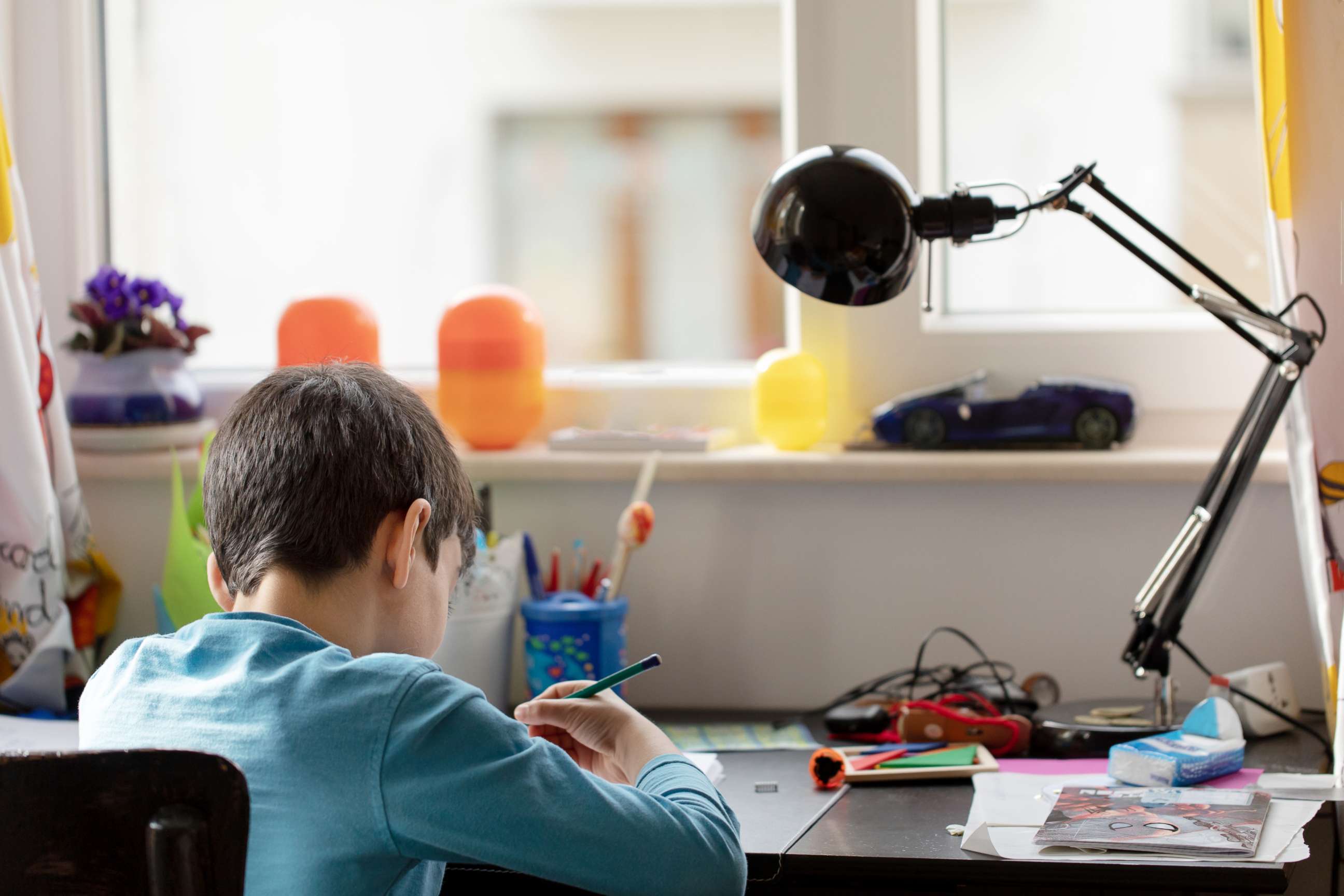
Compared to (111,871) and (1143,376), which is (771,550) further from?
(111,871)

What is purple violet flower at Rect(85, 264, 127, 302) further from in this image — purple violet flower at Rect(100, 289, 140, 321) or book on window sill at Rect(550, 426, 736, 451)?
book on window sill at Rect(550, 426, 736, 451)

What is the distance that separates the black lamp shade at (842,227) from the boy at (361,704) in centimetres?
33

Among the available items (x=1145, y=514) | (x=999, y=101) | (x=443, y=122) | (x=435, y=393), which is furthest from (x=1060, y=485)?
(x=443, y=122)

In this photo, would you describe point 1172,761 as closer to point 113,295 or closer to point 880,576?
point 880,576

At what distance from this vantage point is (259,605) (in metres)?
0.77

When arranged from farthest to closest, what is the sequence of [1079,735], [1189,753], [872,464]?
[872,464] < [1079,735] < [1189,753]

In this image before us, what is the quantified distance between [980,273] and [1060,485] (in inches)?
12.7

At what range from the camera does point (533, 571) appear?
124 centimetres

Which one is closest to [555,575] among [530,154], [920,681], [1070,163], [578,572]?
[578,572]

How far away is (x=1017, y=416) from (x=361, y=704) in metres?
0.86

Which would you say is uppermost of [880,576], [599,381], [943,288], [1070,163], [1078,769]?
[1070,163]

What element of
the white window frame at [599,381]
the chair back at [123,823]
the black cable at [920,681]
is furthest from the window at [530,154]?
the chair back at [123,823]

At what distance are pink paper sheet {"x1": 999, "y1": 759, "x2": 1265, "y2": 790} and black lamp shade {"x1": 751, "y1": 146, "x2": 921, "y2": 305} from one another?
42cm

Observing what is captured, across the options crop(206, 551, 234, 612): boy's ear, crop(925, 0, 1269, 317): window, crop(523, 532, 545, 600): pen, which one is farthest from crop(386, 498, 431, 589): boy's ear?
crop(925, 0, 1269, 317): window
